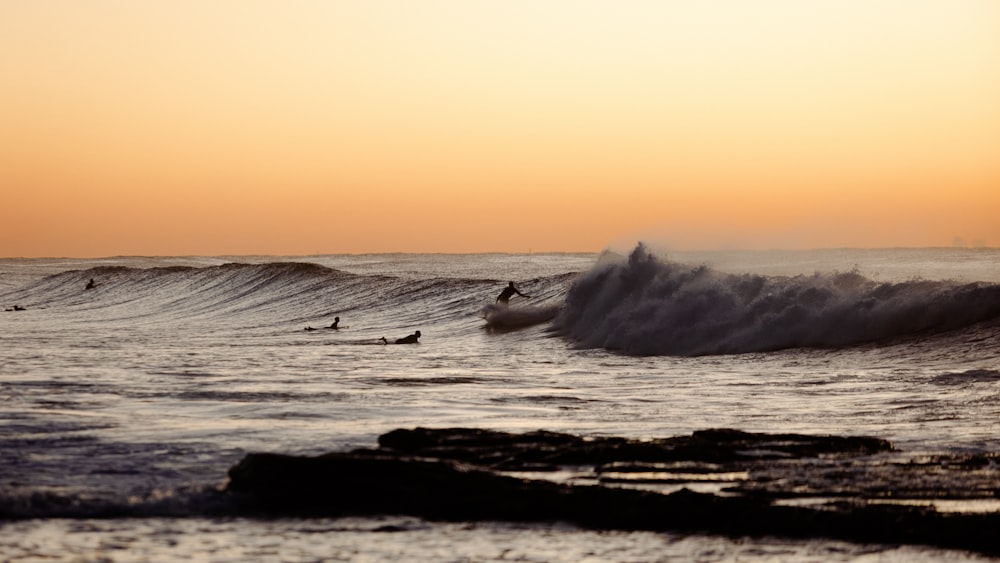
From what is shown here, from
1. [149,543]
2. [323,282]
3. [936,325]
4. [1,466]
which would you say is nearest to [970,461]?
[149,543]

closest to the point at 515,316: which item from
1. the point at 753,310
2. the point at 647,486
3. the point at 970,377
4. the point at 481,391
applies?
the point at 753,310

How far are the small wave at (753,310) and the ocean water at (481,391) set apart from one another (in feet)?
0.14

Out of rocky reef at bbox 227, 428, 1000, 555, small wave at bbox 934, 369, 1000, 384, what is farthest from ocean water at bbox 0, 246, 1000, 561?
rocky reef at bbox 227, 428, 1000, 555

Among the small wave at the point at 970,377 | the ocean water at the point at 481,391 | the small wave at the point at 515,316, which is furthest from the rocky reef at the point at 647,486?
the small wave at the point at 515,316

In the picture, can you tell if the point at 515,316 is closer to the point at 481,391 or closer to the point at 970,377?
Answer: the point at 481,391

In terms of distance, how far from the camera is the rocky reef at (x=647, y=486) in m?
6.29

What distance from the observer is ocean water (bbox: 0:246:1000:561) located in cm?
622

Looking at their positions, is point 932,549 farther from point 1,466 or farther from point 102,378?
point 102,378

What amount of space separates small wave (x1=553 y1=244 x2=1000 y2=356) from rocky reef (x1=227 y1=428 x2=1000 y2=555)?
11.3 meters

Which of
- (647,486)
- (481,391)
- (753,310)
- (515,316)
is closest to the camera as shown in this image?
(647,486)

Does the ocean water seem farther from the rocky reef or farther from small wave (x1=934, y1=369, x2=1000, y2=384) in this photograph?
the rocky reef

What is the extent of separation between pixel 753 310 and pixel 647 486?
14193mm

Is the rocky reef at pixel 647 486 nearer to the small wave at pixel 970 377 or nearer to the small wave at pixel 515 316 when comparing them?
the small wave at pixel 970 377

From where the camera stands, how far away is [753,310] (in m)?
20.8
